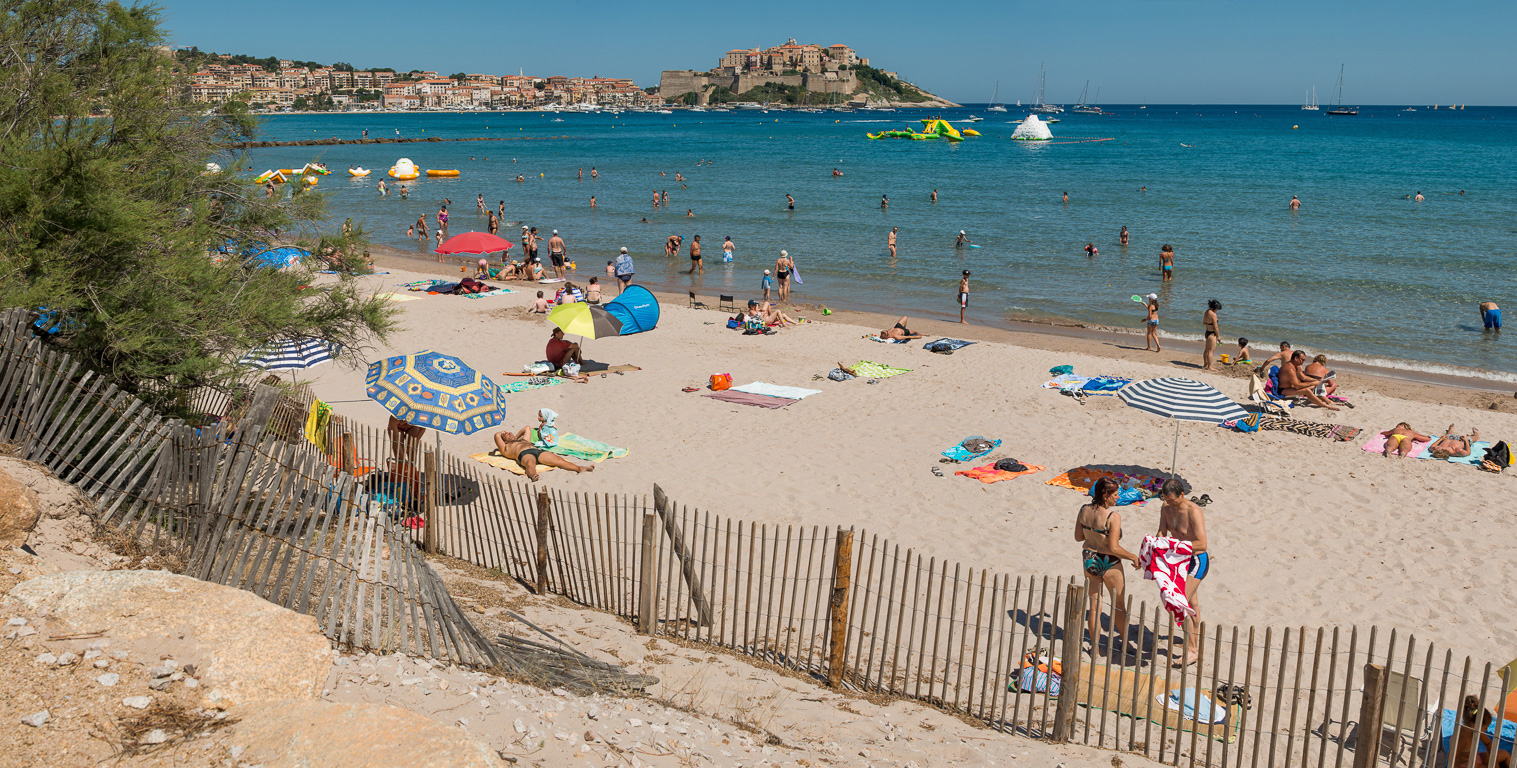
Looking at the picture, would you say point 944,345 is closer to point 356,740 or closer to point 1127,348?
point 1127,348

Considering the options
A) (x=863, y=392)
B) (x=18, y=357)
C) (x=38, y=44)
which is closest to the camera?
(x=18, y=357)

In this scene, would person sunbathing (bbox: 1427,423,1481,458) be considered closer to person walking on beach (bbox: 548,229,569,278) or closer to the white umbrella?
the white umbrella

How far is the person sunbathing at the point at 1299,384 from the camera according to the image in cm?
1478

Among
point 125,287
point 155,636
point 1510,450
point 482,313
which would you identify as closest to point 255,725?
point 155,636

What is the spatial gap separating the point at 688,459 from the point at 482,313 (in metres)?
10.9

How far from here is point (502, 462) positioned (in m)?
11.8

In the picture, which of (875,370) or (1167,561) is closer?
(1167,561)

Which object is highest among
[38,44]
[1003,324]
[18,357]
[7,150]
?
[38,44]

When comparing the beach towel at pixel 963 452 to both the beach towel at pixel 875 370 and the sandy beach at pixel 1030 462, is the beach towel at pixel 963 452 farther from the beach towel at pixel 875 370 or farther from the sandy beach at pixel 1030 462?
the beach towel at pixel 875 370

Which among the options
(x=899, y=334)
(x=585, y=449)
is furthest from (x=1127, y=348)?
(x=585, y=449)

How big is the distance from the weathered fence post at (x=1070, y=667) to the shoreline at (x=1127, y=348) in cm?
1214

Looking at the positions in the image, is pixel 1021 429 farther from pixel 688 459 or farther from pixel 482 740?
pixel 482 740

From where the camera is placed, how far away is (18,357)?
274 inches

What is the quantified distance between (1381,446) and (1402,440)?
33cm
